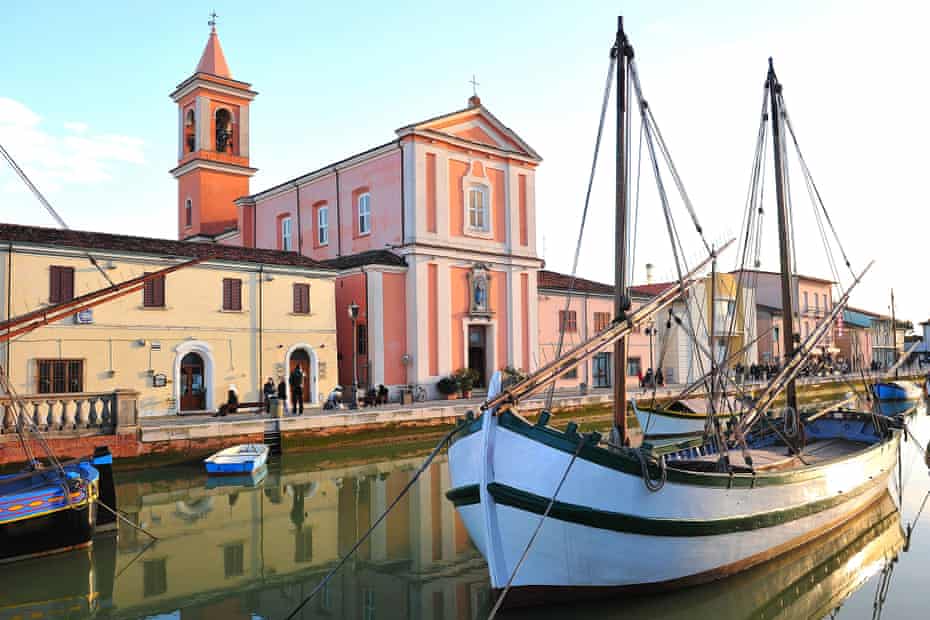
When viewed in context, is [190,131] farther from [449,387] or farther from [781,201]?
[781,201]

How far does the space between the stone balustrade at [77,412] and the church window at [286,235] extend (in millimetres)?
19152

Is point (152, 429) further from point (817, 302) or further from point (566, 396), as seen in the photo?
point (817, 302)

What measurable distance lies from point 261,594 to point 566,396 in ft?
75.0

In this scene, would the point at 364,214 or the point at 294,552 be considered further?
the point at 364,214

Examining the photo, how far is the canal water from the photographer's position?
→ 9.20m

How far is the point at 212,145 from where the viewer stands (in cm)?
3972

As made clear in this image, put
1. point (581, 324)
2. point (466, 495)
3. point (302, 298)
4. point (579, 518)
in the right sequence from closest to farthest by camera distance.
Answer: point (579, 518) < point (466, 495) < point (302, 298) < point (581, 324)

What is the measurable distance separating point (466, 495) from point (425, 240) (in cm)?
2216

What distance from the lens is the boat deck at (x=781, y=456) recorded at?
1090 cm

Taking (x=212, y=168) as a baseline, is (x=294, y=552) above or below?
below

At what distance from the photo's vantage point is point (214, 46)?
41.1 metres

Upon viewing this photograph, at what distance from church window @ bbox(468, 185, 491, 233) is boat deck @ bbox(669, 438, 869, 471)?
1870 centimetres

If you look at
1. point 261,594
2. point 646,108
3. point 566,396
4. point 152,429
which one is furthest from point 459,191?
point 261,594

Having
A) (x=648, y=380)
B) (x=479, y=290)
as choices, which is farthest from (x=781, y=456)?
(x=648, y=380)
